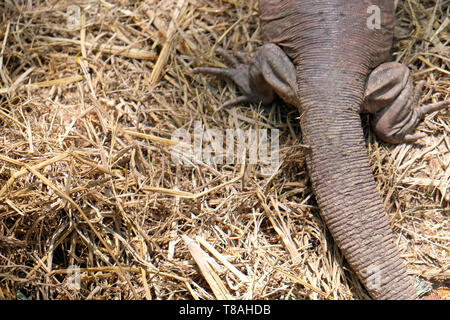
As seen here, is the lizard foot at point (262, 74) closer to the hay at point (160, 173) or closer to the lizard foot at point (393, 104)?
the hay at point (160, 173)

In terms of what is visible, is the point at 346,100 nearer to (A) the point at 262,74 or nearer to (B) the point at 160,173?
(A) the point at 262,74

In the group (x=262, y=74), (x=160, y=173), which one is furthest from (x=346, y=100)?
(x=160, y=173)

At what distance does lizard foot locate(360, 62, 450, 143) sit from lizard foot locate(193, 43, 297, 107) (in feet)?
1.65

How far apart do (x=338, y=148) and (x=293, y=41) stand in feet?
2.56

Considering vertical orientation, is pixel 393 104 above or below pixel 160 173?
above

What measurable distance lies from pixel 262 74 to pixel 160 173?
0.94 meters

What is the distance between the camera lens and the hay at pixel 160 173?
275 cm

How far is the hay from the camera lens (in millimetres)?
2752

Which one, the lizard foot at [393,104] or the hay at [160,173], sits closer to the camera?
the hay at [160,173]

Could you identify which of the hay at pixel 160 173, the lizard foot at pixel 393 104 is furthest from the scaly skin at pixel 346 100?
the hay at pixel 160 173

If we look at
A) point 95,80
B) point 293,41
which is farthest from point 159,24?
point 293,41

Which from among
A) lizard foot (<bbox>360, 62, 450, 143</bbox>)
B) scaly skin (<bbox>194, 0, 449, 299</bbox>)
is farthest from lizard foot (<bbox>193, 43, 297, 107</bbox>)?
lizard foot (<bbox>360, 62, 450, 143</bbox>)

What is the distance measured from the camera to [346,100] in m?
2.94
